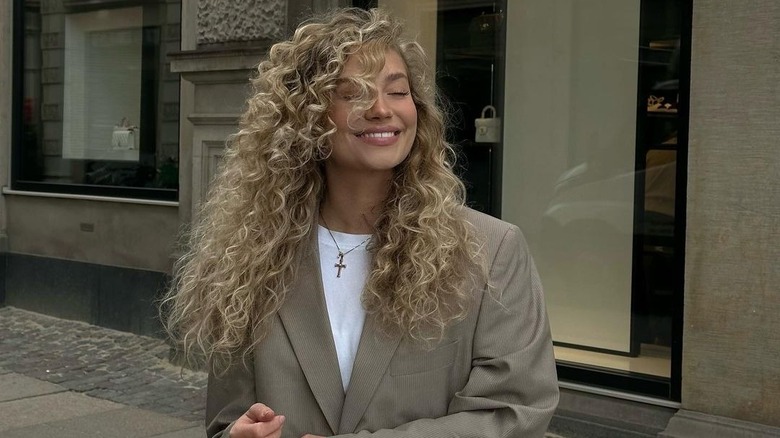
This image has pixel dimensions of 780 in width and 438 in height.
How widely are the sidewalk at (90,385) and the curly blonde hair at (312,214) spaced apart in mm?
3542

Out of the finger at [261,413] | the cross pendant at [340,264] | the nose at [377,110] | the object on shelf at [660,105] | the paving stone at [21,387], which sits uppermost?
the object on shelf at [660,105]

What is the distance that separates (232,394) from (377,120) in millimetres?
683

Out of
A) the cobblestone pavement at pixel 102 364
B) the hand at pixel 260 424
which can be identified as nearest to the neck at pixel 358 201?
the hand at pixel 260 424

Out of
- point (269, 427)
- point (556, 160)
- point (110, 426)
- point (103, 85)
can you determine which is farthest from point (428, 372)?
point (103, 85)

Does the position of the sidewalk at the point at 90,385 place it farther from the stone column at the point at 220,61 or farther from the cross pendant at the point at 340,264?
the cross pendant at the point at 340,264

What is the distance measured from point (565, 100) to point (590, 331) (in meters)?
1.46

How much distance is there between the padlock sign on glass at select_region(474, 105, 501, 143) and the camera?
23.3 ft

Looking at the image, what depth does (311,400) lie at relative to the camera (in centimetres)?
229

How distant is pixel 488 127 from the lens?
7117 millimetres

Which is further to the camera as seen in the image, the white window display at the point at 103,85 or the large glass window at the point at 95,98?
the white window display at the point at 103,85

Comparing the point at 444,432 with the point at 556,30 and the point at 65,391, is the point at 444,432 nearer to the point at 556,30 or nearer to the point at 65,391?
the point at 556,30

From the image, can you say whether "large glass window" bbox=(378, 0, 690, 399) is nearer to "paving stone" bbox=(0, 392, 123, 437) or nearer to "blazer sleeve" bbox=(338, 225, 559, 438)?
"paving stone" bbox=(0, 392, 123, 437)

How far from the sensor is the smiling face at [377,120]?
2.30m

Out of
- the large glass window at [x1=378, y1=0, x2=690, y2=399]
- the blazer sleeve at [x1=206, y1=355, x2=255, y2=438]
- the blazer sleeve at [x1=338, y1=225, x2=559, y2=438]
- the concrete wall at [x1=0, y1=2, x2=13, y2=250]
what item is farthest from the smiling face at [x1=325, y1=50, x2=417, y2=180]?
the concrete wall at [x1=0, y1=2, x2=13, y2=250]
